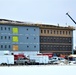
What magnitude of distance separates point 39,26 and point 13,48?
3762 millimetres

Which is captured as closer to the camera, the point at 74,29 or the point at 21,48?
the point at 21,48

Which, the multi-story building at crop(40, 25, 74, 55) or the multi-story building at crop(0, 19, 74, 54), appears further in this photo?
the multi-story building at crop(40, 25, 74, 55)

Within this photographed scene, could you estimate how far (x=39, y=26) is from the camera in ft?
110

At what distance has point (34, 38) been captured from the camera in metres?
33.3

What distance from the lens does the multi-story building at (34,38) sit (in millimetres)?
31891

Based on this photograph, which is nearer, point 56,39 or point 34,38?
point 34,38

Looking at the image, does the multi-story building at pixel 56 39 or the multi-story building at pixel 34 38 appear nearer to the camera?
the multi-story building at pixel 34 38

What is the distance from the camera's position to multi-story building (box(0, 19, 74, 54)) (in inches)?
1256
